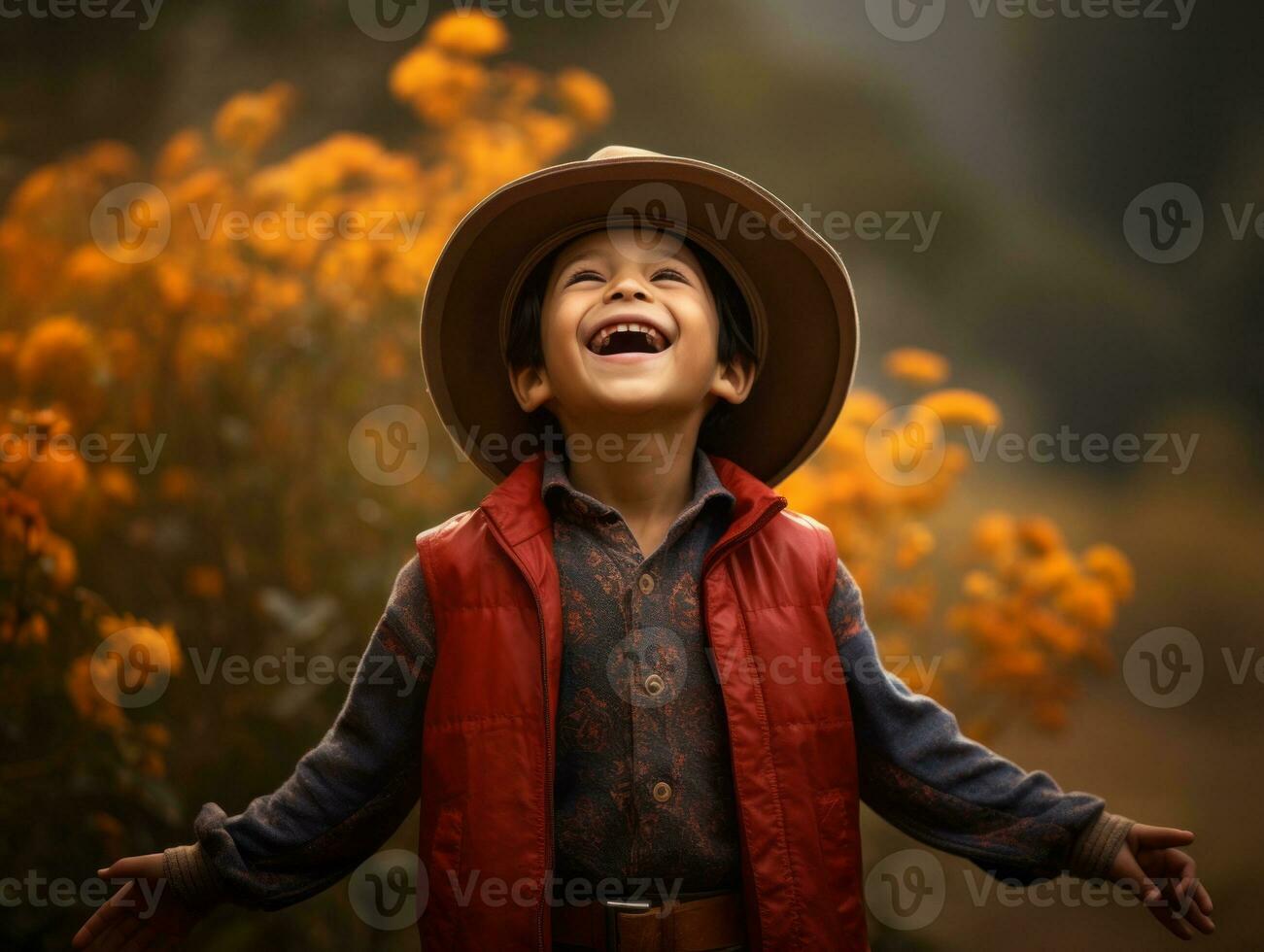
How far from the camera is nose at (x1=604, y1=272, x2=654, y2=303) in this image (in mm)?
1603

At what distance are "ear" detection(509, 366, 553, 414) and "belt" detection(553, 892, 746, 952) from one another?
702mm

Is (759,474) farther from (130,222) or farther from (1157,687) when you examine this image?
(130,222)

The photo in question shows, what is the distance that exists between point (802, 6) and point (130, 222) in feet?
5.31

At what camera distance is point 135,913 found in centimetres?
154

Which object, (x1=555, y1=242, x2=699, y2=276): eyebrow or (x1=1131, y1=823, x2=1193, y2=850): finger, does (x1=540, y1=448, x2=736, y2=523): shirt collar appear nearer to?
(x1=555, y1=242, x2=699, y2=276): eyebrow

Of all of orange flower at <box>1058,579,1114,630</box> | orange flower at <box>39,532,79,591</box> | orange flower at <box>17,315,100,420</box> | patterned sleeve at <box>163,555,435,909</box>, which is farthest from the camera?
orange flower at <box>1058,579,1114,630</box>

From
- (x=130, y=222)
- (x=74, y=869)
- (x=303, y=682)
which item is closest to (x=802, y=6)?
(x=130, y=222)

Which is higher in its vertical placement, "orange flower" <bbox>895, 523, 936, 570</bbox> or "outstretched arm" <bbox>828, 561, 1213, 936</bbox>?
"orange flower" <bbox>895, 523, 936, 570</bbox>

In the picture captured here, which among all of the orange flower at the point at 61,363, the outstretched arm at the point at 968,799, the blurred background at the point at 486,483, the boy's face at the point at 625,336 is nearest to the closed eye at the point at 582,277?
the boy's face at the point at 625,336

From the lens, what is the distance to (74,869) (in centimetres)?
220

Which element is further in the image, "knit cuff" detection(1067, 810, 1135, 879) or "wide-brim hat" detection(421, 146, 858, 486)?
"wide-brim hat" detection(421, 146, 858, 486)

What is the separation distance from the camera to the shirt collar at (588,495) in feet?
5.31

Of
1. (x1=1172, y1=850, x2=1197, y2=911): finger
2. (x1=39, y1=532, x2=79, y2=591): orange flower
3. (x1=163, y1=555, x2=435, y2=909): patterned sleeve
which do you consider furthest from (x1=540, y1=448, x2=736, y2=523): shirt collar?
(x1=39, y1=532, x2=79, y2=591): orange flower

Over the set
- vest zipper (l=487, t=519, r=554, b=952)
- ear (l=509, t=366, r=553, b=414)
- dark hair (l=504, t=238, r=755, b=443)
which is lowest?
vest zipper (l=487, t=519, r=554, b=952)
